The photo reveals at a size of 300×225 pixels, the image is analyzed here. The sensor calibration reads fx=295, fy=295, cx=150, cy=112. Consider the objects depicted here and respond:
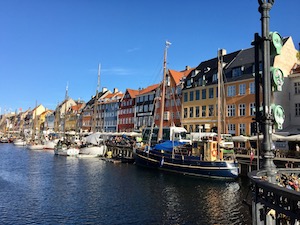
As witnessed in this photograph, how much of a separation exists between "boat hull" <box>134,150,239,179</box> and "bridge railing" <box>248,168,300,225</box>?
85.7ft

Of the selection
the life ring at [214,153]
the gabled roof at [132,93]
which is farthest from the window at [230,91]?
the gabled roof at [132,93]

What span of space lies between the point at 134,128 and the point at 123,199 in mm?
58554

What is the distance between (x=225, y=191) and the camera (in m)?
28.3

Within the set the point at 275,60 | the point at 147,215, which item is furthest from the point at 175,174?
the point at 275,60

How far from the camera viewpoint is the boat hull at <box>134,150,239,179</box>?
114 feet

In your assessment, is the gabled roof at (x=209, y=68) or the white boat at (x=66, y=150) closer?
the gabled roof at (x=209, y=68)

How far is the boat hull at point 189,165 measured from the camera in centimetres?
3469

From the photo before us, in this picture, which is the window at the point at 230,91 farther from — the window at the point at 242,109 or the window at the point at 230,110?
the window at the point at 242,109

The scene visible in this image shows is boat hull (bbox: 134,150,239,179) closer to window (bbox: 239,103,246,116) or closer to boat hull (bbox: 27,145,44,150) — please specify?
window (bbox: 239,103,246,116)

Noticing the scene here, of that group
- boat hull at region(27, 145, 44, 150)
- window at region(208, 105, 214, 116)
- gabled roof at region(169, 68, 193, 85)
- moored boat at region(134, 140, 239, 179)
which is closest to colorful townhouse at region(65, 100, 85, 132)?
boat hull at region(27, 145, 44, 150)

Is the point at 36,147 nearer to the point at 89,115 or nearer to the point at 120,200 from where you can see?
the point at 89,115

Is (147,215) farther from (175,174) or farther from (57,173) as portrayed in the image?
(57,173)

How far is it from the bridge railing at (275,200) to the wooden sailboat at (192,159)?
86.3 ft

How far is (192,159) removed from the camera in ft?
125
